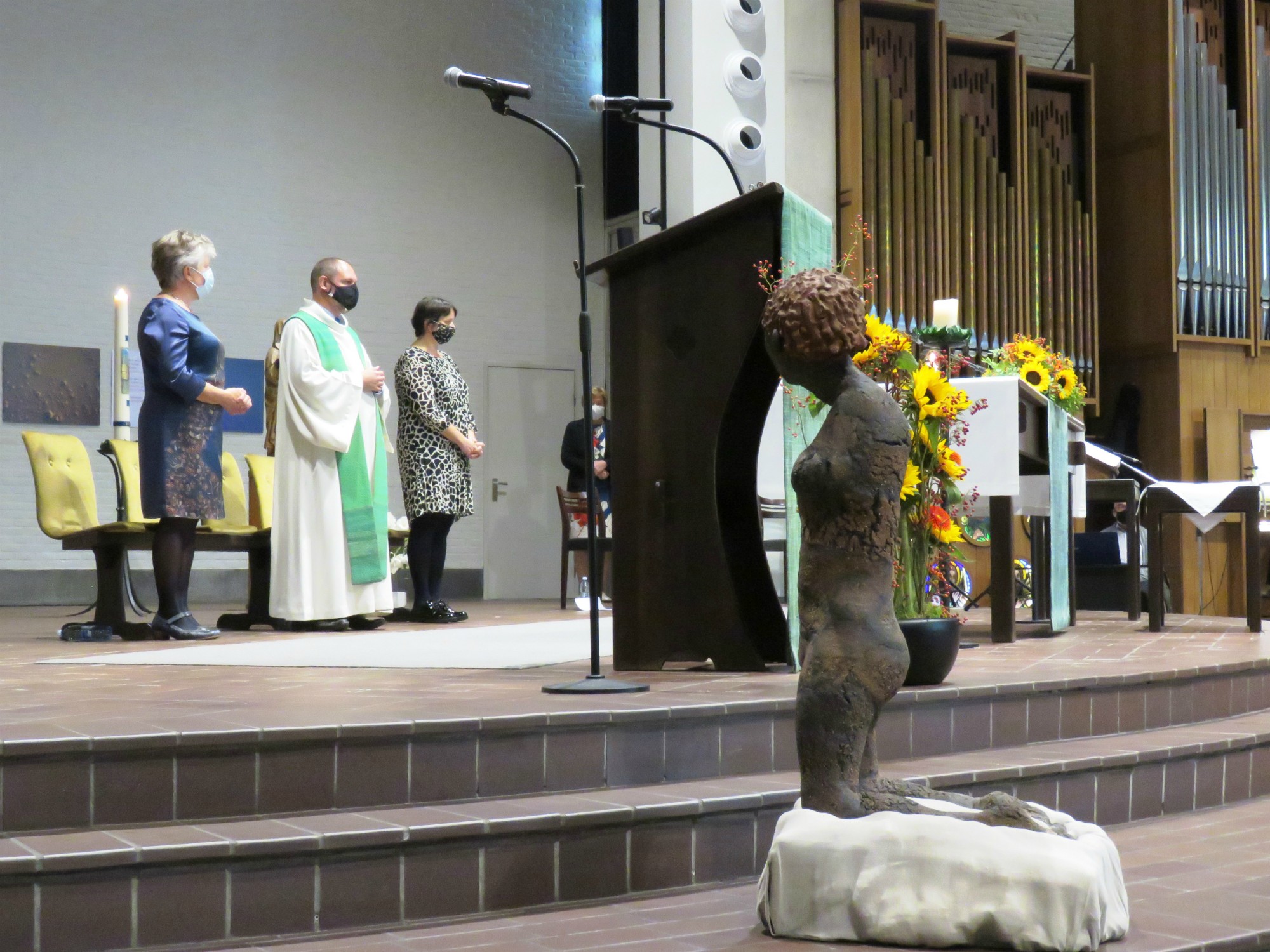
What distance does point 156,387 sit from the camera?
5.35 m

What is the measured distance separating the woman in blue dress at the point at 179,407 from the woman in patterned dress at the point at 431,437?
1.38 meters

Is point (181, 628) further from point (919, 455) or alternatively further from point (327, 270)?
point (919, 455)

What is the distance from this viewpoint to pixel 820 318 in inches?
96.7

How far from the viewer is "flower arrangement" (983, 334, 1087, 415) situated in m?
5.80

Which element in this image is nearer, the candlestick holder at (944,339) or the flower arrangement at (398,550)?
the candlestick holder at (944,339)

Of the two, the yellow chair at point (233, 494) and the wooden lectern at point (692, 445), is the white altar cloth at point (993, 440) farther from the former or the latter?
the yellow chair at point (233, 494)

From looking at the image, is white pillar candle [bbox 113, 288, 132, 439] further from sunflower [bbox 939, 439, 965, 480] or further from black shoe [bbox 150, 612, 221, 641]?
sunflower [bbox 939, 439, 965, 480]

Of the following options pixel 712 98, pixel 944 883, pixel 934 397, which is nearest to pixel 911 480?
pixel 934 397

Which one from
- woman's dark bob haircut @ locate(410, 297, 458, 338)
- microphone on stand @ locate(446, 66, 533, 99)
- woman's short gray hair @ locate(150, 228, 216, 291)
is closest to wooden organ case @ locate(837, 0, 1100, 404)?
woman's dark bob haircut @ locate(410, 297, 458, 338)

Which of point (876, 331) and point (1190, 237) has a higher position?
point (1190, 237)

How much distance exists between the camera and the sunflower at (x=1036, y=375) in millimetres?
5806

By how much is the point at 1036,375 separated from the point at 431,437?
2826 millimetres

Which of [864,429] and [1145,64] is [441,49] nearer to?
[1145,64]

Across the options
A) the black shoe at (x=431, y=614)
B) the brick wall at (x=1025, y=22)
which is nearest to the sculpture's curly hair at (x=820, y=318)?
the black shoe at (x=431, y=614)
